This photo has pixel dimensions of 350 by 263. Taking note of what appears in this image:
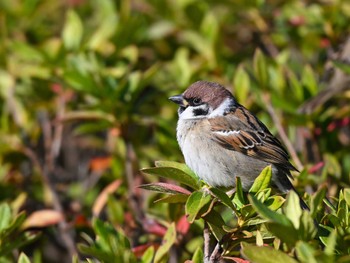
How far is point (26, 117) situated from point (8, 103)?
15 cm

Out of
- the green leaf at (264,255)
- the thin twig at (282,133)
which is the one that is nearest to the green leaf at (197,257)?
the green leaf at (264,255)

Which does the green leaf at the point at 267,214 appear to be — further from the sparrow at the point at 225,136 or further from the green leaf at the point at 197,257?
the sparrow at the point at 225,136

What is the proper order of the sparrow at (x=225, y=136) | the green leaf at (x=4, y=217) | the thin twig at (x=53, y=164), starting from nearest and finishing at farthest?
the green leaf at (x=4, y=217)
the sparrow at (x=225, y=136)
the thin twig at (x=53, y=164)

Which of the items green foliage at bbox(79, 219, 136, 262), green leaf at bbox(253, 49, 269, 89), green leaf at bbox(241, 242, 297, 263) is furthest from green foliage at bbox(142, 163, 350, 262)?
green leaf at bbox(253, 49, 269, 89)

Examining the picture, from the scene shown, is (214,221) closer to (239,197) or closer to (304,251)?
(239,197)

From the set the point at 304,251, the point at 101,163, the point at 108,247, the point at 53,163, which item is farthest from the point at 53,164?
the point at 304,251

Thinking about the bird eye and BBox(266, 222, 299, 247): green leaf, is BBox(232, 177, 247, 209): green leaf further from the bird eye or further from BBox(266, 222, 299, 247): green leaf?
the bird eye

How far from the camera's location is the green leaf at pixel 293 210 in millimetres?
1802

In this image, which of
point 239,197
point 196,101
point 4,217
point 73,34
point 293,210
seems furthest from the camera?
point 73,34

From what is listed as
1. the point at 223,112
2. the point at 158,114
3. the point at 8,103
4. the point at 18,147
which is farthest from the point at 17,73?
the point at 223,112

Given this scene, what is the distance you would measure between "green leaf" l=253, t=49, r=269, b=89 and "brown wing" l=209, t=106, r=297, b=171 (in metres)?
0.19

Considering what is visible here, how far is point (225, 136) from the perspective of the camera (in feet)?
11.0

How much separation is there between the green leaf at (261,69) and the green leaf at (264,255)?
177cm

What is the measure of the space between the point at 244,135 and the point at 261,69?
36cm
